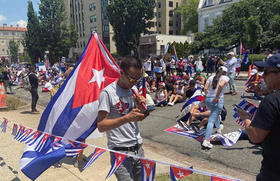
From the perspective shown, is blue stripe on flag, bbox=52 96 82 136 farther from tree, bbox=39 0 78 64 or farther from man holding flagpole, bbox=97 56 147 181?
tree, bbox=39 0 78 64

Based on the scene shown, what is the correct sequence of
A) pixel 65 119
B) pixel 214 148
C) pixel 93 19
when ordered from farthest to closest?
pixel 93 19 → pixel 214 148 → pixel 65 119

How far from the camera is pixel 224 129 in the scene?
21.1 ft

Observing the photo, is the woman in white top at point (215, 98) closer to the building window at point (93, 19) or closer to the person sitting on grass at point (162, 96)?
the person sitting on grass at point (162, 96)

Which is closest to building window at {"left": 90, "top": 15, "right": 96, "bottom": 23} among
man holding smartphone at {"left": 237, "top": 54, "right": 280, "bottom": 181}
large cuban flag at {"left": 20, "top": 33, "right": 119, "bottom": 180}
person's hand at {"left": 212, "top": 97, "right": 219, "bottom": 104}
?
person's hand at {"left": 212, "top": 97, "right": 219, "bottom": 104}

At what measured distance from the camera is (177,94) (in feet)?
34.2

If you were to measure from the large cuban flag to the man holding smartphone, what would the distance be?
239 cm

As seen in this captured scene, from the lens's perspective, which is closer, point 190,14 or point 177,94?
point 177,94

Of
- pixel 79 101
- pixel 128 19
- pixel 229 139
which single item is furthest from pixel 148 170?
pixel 128 19

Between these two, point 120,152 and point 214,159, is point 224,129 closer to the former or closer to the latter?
point 214,159

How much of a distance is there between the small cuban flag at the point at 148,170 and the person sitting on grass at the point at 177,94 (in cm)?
742

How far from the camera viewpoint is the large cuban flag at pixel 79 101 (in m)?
3.60

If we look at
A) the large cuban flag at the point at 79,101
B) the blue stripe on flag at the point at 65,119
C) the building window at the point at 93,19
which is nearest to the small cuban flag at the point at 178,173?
the large cuban flag at the point at 79,101

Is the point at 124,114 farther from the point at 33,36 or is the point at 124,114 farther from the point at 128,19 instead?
the point at 33,36

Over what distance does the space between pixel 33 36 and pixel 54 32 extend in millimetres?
4687
